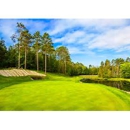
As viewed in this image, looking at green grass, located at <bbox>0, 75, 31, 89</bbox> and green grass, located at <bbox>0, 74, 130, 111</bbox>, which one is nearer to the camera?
green grass, located at <bbox>0, 74, 130, 111</bbox>

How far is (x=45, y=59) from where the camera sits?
4648mm

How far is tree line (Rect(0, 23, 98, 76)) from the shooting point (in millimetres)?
4430

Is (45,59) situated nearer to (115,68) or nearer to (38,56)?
(38,56)

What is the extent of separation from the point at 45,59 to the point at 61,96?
92cm

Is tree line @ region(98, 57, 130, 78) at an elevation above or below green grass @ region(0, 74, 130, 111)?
above

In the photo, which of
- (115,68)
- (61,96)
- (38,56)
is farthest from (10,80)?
(115,68)

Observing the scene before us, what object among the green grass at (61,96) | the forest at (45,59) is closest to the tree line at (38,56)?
the forest at (45,59)

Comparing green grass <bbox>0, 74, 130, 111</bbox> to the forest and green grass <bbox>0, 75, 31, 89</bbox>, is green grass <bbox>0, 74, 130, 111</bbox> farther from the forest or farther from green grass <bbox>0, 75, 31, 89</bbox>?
the forest

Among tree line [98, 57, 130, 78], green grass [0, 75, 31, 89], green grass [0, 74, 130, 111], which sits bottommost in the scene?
green grass [0, 74, 130, 111]

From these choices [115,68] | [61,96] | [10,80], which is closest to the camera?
[61,96]

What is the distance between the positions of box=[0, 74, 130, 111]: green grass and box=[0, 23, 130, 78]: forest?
298 millimetres

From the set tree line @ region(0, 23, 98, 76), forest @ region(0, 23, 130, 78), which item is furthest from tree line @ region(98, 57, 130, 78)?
tree line @ region(0, 23, 98, 76)
